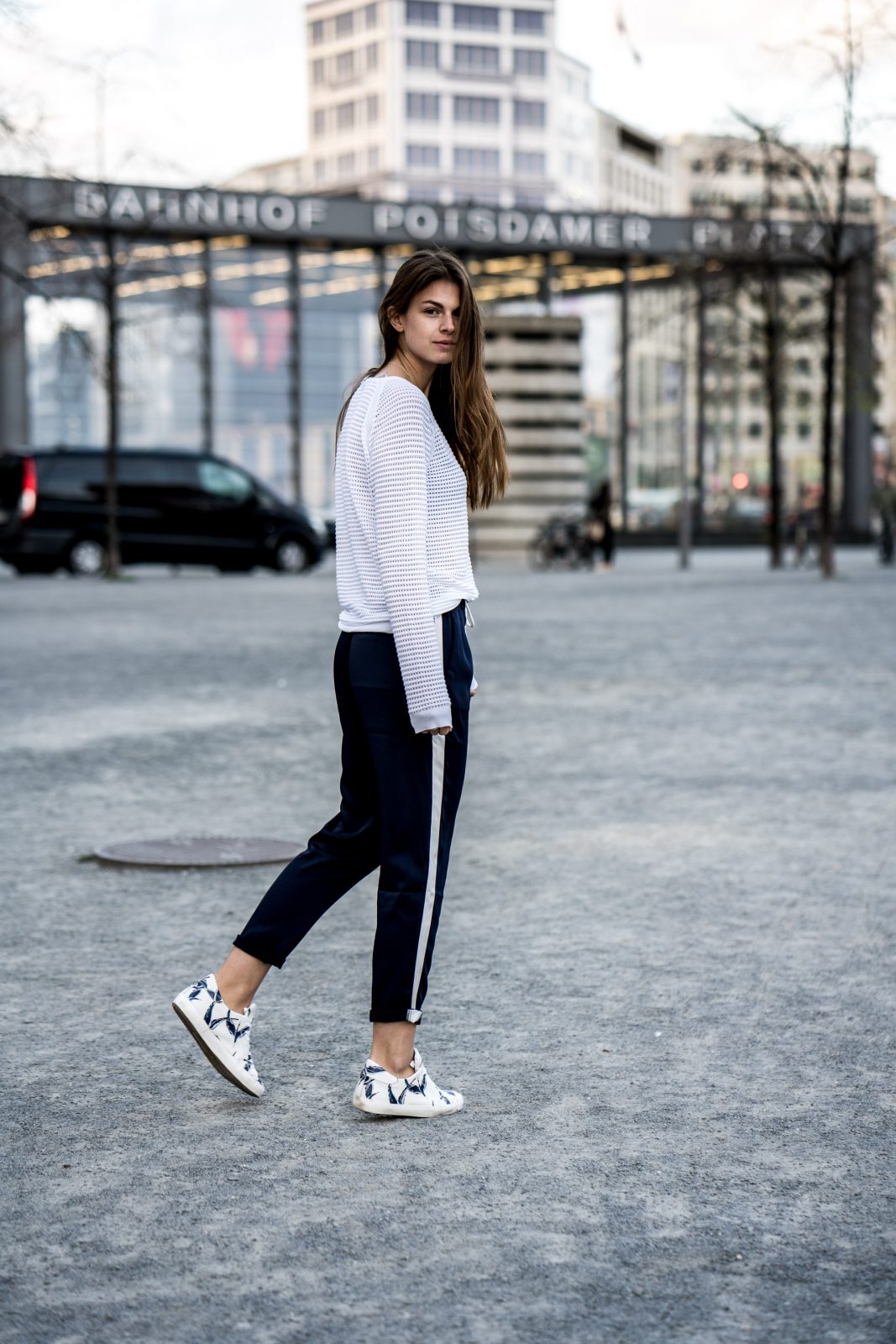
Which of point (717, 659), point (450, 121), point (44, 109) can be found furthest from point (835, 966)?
point (450, 121)

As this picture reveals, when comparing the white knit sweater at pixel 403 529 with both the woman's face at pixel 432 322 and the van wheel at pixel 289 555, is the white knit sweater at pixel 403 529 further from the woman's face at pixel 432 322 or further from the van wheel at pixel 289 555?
the van wheel at pixel 289 555

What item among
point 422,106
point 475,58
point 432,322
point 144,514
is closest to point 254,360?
point 144,514

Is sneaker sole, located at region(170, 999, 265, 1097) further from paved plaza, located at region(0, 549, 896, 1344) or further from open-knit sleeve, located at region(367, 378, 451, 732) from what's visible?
open-knit sleeve, located at region(367, 378, 451, 732)

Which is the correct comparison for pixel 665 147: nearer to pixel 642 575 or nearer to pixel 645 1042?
pixel 642 575

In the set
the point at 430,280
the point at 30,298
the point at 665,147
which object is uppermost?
the point at 665,147

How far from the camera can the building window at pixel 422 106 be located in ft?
425

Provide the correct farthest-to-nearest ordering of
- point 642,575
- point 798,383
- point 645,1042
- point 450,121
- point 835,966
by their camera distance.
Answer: point 450,121, point 798,383, point 642,575, point 835,966, point 645,1042

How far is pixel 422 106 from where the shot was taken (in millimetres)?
130000

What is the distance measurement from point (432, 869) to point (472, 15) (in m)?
135

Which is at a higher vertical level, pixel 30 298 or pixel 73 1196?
pixel 30 298

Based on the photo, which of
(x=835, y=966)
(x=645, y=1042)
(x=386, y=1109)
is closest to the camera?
(x=386, y=1109)

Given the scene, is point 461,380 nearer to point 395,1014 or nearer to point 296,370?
point 395,1014

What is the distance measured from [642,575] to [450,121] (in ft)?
354

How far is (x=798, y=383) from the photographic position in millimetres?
43938
